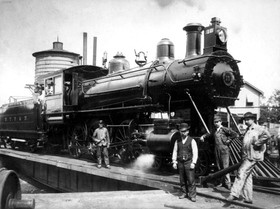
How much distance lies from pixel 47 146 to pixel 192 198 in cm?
1051

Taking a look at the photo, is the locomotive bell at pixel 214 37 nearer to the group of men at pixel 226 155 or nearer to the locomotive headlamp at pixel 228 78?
the locomotive headlamp at pixel 228 78

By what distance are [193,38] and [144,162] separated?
370cm

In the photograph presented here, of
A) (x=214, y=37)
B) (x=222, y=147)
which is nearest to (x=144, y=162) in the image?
(x=222, y=147)

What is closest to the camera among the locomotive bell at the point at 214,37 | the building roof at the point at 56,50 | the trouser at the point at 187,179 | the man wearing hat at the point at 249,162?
the man wearing hat at the point at 249,162

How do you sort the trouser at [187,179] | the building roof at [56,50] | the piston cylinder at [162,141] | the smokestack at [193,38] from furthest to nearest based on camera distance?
the building roof at [56,50] < the smokestack at [193,38] < the piston cylinder at [162,141] < the trouser at [187,179]

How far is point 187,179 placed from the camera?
597 cm

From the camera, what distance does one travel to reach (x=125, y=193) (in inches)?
243

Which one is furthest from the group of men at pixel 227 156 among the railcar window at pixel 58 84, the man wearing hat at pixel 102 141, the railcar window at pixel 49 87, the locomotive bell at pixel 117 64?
the railcar window at pixel 49 87

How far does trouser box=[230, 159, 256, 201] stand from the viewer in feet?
17.8

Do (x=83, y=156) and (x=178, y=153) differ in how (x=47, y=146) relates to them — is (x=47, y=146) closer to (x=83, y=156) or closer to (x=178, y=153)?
(x=83, y=156)

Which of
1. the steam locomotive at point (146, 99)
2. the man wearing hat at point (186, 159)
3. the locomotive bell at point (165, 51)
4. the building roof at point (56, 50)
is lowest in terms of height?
the man wearing hat at point (186, 159)

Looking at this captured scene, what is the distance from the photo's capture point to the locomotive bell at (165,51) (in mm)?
9524

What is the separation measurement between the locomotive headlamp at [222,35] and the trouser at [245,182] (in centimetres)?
372

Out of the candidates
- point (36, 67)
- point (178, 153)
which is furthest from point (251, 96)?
point (178, 153)
